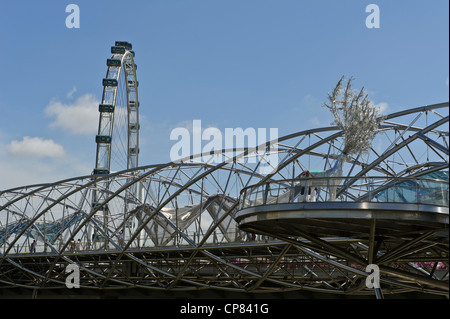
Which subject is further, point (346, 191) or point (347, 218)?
point (346, 191)

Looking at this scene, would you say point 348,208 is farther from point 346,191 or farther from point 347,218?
point 346,191

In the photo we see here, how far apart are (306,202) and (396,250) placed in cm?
587

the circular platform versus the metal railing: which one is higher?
the metal railing

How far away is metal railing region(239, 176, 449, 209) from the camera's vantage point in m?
26.1

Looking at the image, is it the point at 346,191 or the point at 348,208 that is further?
the point at 346,191

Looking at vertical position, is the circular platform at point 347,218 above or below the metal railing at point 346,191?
below

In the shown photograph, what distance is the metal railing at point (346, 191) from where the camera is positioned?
85.6ft

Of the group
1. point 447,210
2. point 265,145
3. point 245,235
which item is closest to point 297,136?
point 265,145

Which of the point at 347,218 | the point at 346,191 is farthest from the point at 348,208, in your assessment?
the point at 346,191

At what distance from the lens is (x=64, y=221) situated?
68.7m

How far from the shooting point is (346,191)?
28.3 metres

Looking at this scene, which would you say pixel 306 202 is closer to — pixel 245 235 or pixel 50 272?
pixel 245 235
